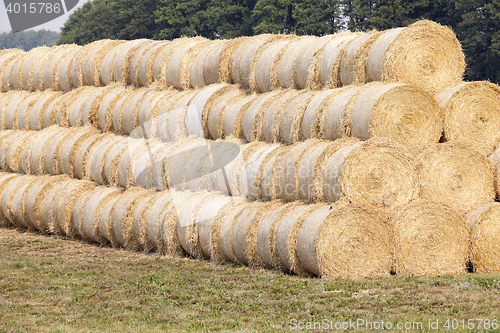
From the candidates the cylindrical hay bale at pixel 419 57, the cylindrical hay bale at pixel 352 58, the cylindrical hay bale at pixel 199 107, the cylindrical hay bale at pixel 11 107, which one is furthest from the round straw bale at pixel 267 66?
the cylindrical hay bale at pixel 11 107

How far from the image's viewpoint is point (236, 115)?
1513 cm

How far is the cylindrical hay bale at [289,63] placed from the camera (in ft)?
47.1

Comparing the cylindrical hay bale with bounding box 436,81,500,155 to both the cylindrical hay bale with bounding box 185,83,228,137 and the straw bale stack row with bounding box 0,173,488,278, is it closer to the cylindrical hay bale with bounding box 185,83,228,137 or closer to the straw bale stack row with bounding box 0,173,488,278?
the straw bale stack row with bounding box 0,173,488,278

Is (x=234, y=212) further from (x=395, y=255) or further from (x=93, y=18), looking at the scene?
(x=93, y=18)

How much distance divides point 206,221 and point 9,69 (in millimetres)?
12049

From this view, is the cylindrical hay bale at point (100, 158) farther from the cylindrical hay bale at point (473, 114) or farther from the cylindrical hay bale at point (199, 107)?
the cylindrical hay bale at point (473, 114)

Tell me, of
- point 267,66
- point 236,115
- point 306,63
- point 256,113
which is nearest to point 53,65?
point 236,115

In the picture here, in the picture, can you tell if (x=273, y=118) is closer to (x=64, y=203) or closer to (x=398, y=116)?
(x=398, y=116)

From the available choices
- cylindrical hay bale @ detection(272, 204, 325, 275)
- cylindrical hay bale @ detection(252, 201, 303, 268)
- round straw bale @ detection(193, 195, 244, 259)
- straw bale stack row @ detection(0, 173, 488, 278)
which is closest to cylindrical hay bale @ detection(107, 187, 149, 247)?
straw bale stack row @ detection(0, 173, 488, 278)

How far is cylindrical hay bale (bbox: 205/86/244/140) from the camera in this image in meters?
15.6

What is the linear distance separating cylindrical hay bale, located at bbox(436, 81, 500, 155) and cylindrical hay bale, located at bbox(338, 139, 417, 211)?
1.20 metres

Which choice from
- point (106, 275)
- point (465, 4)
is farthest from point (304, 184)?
point (465, 4)

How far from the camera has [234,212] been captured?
1370 cm

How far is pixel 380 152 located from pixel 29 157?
1218 cm
